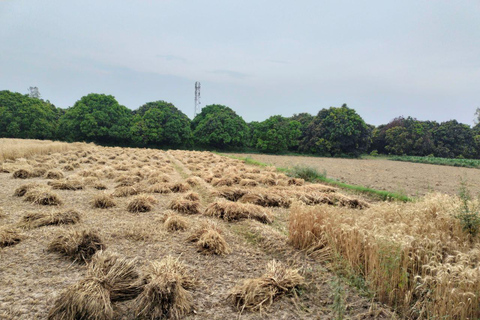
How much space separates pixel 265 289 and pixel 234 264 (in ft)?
3.41

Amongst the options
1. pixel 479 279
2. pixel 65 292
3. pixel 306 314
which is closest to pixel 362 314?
pixel 306 314

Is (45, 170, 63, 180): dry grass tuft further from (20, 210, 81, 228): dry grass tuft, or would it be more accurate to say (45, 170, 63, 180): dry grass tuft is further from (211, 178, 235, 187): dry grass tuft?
(211, 178, 235, 187): dry grass tuft

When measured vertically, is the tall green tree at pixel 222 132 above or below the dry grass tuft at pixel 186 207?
above

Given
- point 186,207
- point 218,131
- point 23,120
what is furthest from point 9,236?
point 23,120

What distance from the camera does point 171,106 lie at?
54688mm

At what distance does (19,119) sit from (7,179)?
47211 mm

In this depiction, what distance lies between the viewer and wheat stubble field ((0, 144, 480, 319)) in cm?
299

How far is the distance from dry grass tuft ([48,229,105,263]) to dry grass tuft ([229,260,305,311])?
2431 mm

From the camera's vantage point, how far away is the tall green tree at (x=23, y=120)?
46.2 metres

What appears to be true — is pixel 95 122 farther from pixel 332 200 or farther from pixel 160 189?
pixel 332 200

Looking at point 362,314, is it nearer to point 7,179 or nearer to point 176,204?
point 176,204

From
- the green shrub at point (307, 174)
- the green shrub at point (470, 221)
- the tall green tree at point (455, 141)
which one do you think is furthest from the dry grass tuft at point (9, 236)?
the tall green tree at point (455, 141)

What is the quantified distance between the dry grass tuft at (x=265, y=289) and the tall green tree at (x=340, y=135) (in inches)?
1754

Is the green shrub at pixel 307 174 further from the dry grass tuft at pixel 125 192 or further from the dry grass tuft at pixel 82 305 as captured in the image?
the dry grass tuft at pixel 82 305
